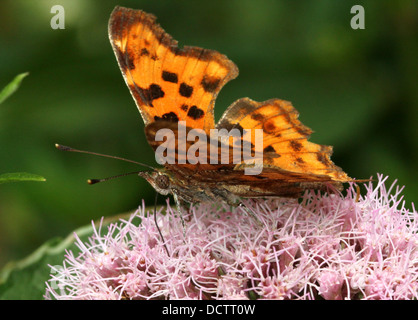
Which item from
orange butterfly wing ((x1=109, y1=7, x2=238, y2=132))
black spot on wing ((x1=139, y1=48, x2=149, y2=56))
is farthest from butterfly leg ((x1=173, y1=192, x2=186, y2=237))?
black spot on wing ((x1=139, y1=48, x2=149, y2=56))

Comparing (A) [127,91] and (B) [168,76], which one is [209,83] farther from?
(A) [127,91]

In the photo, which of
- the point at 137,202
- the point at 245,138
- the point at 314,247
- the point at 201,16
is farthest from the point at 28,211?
the point at 314,247

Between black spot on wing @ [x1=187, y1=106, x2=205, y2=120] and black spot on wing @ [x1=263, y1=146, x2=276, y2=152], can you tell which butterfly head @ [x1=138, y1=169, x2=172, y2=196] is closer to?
black spot on wing @ [x1=187, y1=106, x2=205, y2=120]

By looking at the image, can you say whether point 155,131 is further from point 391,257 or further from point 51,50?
point 51,50

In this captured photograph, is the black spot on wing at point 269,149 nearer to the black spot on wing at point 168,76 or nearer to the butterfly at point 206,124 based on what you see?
the butterfly at point 206,124

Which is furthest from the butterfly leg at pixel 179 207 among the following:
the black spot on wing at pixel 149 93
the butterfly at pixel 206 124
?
the black spot on wing at pixel 149 93
